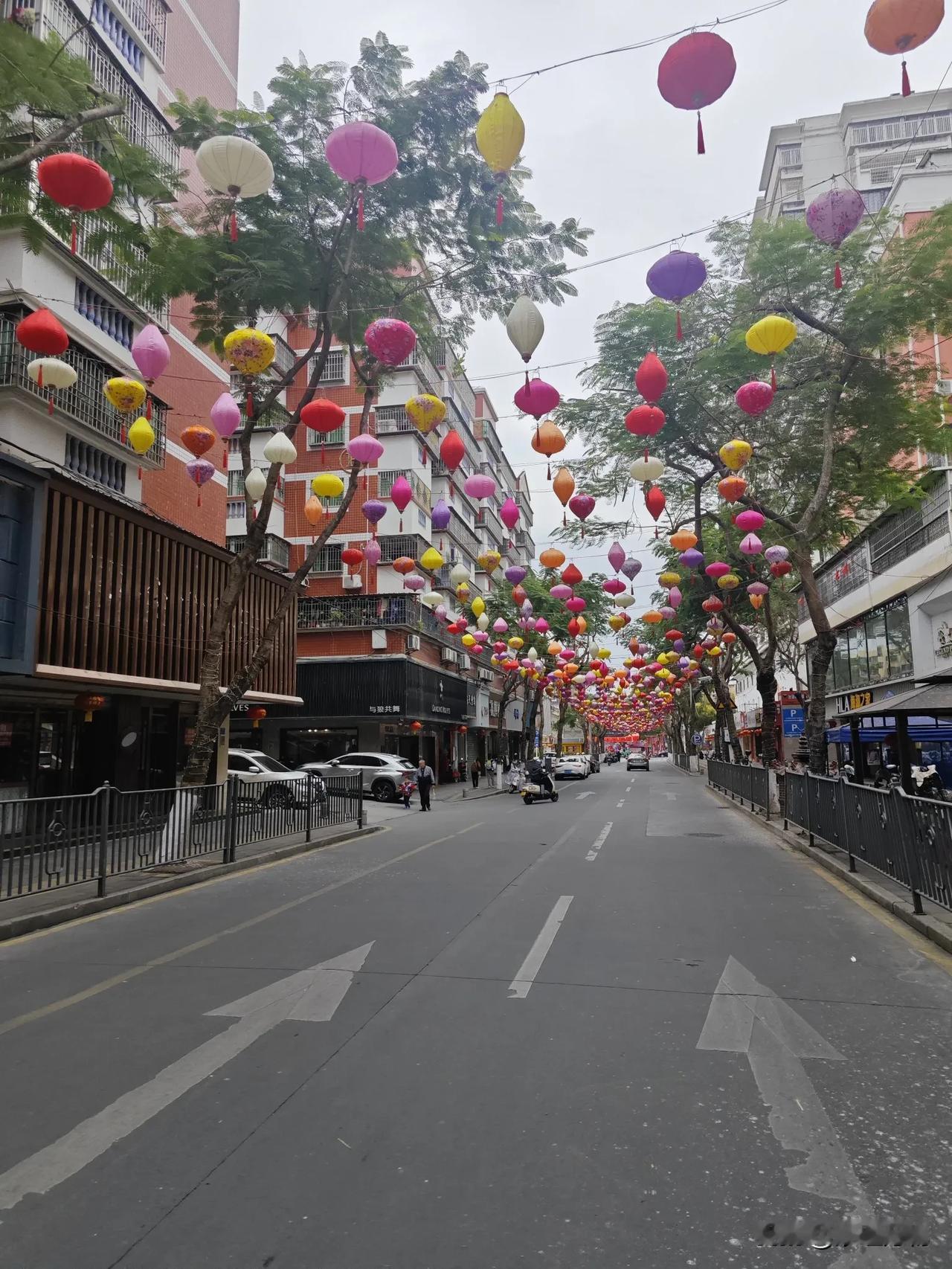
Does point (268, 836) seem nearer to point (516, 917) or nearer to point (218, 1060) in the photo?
point (516, 917)

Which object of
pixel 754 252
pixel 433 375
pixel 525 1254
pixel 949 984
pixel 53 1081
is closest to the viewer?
pixel 525 1254

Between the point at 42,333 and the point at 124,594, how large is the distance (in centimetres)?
878

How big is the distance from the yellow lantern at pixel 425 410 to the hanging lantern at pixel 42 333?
4.38 m

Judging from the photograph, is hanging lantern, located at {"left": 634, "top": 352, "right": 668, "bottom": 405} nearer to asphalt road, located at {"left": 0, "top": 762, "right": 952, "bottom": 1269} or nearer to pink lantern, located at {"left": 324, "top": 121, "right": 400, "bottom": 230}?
pink lantern, located at {"left": 324, "top": 121, "right": 400, "bottom": 230}

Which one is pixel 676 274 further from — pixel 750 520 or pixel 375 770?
pixel 375 770

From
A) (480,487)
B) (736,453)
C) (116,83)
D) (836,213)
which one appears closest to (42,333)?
(480,487)

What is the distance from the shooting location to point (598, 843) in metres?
15.5

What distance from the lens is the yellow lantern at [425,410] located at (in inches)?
449

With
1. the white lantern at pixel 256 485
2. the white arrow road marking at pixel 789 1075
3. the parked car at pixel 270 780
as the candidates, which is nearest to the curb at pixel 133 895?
the parked car at pixel 270 780

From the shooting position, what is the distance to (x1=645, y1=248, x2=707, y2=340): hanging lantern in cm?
930

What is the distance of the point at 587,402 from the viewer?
17297 millimetres

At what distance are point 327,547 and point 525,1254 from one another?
1337 inches

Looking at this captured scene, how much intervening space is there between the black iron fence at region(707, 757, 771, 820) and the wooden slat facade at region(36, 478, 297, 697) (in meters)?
13.6

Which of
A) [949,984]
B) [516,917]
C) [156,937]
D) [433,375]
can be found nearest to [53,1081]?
[156,937]
